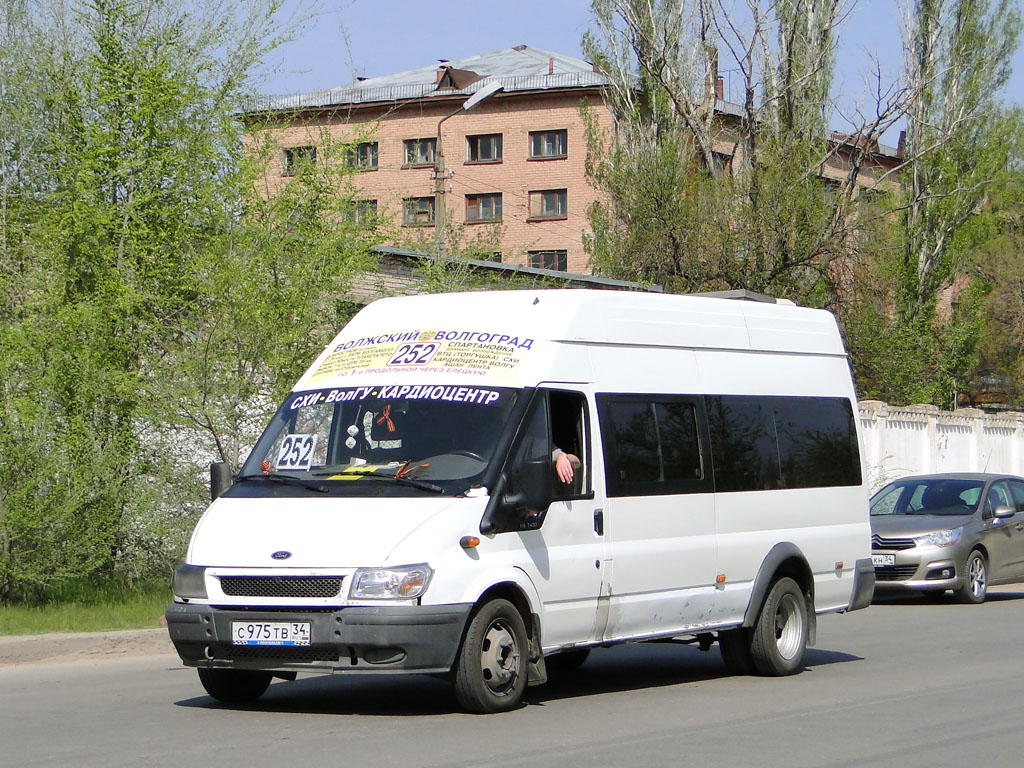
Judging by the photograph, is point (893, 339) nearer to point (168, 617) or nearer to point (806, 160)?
point (806, 160)

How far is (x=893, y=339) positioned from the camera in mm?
37312

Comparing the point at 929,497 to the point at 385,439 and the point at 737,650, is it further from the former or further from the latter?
the point at 385,439

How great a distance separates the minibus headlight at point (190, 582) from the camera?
852 cm

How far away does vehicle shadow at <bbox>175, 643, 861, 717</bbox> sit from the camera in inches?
356

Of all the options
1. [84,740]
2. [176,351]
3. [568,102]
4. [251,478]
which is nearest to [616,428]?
[251,478]

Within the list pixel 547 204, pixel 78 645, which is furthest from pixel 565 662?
pixel 547 204

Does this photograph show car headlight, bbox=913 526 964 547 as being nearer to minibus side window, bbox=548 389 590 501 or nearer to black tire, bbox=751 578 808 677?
black tire, bbox=751 578 808 677

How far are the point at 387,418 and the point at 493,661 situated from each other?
1621 mm

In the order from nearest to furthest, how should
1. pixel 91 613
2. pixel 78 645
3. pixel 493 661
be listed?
1. pixel 493 661
2. pixel 78 645
3. pixel 91 613

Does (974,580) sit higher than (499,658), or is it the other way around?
(499,658)

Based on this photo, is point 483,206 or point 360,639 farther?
point 483,206

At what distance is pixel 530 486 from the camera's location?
863 cm

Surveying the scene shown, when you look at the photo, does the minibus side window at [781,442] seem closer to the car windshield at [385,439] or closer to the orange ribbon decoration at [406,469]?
the car windshield at [385,439]

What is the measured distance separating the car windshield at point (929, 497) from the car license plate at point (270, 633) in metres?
12.5
